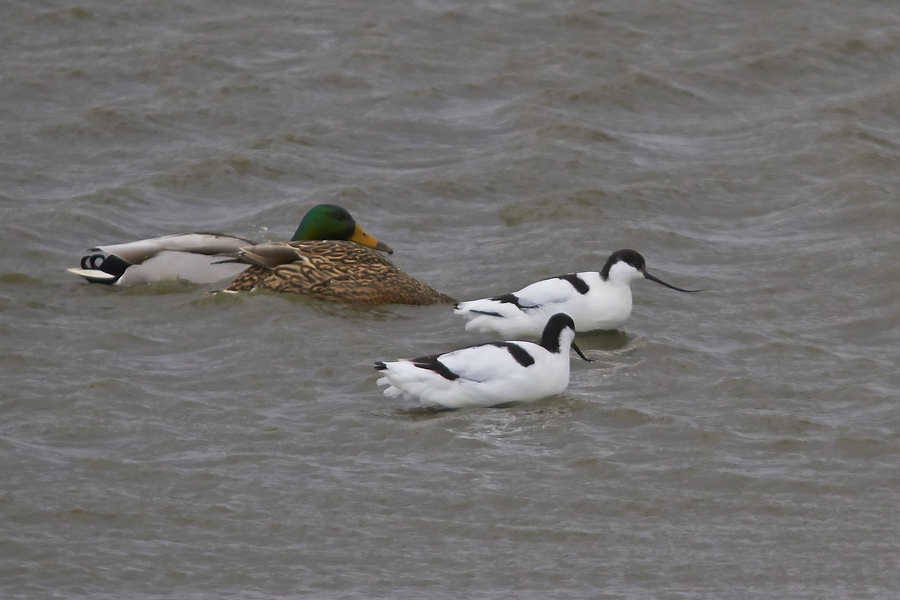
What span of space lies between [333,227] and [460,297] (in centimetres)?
127

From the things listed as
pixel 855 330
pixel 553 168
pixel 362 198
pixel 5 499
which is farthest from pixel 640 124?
pixel 5 499

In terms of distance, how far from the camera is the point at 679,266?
11.5m

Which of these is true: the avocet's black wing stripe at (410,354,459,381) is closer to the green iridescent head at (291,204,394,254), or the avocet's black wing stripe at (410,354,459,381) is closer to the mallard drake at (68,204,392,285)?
the mallard drake at (68,204,392,285)

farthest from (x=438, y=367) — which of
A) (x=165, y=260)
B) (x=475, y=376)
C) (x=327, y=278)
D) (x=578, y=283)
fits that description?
(x=165, y=260)

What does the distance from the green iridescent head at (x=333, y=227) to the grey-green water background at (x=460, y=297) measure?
366 mm

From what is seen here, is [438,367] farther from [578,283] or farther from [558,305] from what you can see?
[578,283]

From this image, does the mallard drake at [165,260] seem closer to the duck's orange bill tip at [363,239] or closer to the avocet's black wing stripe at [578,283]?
the duck's orange bill tip at [363,239]

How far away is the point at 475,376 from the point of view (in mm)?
8242

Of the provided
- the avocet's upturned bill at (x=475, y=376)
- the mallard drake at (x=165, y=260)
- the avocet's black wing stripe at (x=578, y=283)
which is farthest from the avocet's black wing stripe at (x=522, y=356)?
the mallard drake at (x=165, y=260)

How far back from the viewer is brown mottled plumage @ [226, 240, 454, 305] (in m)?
10.5

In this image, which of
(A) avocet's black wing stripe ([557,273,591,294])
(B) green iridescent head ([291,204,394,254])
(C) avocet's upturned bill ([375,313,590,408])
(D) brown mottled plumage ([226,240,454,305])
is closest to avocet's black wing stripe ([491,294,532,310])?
(A) avocet's black wing stripe ([557,273,591,294])

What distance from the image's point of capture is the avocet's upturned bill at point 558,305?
32.4 feet

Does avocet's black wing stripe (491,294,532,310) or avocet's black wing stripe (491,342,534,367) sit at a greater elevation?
avocet's black wing stripe (491,342,534,367)

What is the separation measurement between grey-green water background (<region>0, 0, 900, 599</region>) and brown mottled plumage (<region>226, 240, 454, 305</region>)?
16 centimetres
